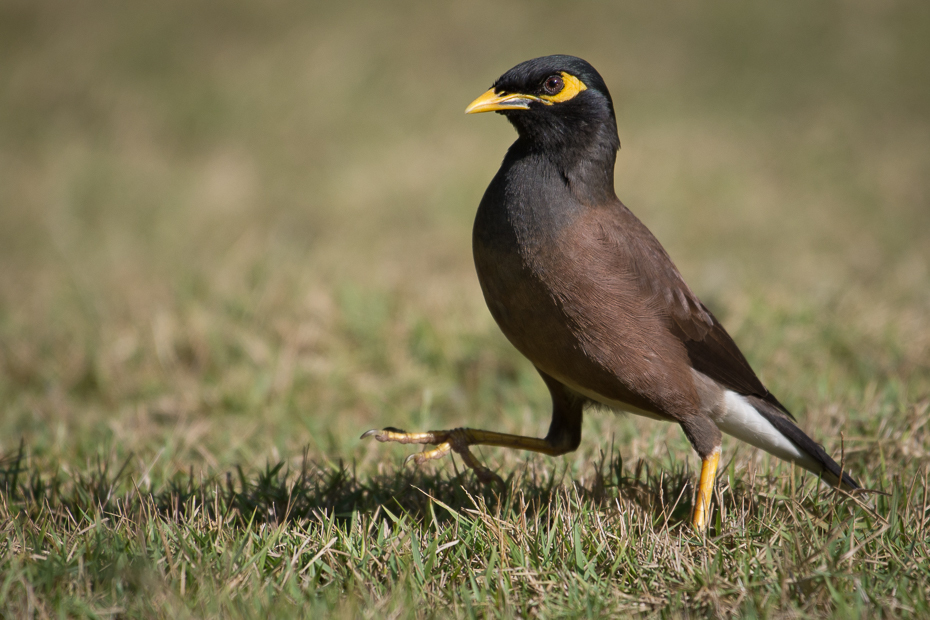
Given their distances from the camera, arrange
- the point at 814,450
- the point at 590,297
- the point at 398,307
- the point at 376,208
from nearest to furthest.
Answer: the point at 590,297
the point at 814,450
the point at 398,307
the point at 376,208

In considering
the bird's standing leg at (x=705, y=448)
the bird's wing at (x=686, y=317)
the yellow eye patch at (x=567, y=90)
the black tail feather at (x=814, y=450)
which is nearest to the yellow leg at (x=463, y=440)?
the bird's standing leg at (x=705, y=448)

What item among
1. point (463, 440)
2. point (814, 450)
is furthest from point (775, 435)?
point (463, 440)

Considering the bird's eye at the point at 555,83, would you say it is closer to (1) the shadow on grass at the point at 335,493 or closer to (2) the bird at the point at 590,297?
(2) the bird at the point at 590,297

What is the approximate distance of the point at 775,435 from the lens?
327cm

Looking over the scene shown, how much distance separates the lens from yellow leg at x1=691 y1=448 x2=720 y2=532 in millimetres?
2998

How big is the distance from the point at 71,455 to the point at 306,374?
5.04ft

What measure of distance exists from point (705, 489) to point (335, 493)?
1.51 metres

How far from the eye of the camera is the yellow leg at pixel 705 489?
2998 mm

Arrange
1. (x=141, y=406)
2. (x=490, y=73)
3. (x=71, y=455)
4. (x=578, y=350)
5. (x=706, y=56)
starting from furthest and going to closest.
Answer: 1. (x=706, y=56)
2. (x=490, y=73)
3. (x=141, y=406)
4. (x=71, y=455)
5. (x=578, y=350)

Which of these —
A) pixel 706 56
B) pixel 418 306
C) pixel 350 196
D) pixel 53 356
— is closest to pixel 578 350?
pixel 418 306

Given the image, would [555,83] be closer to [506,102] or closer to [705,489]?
[506,102]

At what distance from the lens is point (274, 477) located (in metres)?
3.62

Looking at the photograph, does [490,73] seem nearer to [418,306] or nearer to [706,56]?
[706,56]

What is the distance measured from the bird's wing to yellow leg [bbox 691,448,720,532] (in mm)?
351
